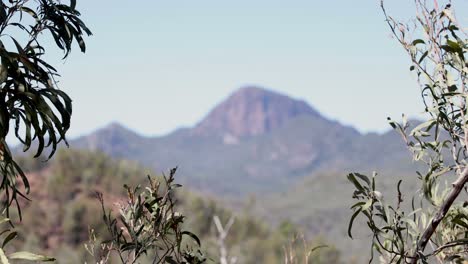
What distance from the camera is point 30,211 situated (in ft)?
161

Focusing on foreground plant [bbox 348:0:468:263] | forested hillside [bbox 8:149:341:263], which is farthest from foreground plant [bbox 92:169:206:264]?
forested hillside [bbox 8:149:341:263]

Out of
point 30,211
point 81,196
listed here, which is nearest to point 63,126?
point 30,211

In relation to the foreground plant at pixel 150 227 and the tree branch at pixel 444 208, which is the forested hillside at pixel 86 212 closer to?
the foreground plant at pixel 150 227

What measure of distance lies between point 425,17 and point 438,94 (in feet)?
1.23

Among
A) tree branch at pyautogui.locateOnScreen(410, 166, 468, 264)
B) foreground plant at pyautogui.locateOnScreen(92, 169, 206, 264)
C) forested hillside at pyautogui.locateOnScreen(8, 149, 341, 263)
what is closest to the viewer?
tree branch at pyautogui.locateOnScreen(410, 166, 468, 264)

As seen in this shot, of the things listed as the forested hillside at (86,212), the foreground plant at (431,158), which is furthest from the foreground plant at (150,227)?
the forested hillside at (86,212)

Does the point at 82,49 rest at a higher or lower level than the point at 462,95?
higher

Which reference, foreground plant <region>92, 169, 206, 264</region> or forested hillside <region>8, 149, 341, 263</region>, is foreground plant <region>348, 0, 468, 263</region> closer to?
foreground plant <region>92, 169, 206, 264</region>

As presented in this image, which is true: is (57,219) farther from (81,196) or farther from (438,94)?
(438,94)

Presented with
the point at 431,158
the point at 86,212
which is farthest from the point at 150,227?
the point at 86,212

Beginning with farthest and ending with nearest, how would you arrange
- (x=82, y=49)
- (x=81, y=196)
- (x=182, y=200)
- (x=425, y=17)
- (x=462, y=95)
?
(x=182, y=200) → (x=81, y=196) → (x=82, y=49) → (x=425, y=17) → (x=462, y=95)

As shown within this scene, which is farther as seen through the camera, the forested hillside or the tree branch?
the forested hillside

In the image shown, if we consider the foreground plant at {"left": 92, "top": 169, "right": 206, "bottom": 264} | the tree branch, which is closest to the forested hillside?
the foreground plant at {"left": 92, "top": 169, "right": 206, "bottom": 264}

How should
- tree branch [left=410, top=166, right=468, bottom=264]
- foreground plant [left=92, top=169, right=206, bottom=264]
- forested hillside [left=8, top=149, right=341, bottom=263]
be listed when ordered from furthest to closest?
forested hillside [left=8, top=149, right=341, bottom=263], foreground plant [left=92, top=169, right=206, bottom=264], tree branch [left=410, top=166, right=468, bottom=264]
